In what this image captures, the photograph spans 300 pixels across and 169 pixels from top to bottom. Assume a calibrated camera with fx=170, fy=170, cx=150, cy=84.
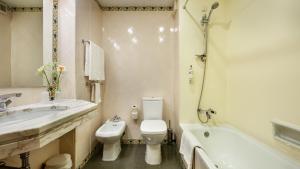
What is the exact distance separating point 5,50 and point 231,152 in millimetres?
2387

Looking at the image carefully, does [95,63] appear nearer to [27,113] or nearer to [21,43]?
[21,43]

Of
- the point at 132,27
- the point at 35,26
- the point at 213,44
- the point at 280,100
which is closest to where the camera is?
the point at 280,100

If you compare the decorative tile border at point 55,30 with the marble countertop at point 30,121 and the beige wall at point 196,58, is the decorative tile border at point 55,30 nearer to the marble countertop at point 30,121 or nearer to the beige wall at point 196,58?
the marble countertop at point 30,121

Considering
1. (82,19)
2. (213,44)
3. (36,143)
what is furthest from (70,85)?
(213,44)

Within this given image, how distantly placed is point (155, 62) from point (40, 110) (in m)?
1.88

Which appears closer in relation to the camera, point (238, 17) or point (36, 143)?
point (36, 143)

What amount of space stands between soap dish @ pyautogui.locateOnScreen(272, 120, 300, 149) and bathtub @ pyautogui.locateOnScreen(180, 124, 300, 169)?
0.22 m

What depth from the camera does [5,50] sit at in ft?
4.66

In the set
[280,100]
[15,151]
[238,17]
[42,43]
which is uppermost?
[238,17]

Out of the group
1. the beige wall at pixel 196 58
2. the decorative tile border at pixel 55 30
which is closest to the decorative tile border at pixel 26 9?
the decorative tile border at pixel 55 30

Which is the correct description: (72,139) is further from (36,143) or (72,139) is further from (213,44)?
(213,44)

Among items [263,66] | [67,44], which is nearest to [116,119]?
[67,44]

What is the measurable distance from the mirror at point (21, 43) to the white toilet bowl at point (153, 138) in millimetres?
1301

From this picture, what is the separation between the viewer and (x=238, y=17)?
2.00 m
